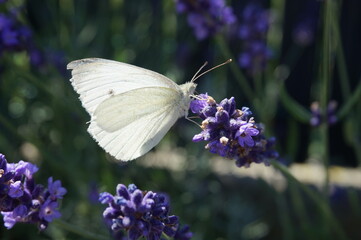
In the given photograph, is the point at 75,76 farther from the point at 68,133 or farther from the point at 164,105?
the point at 68,133

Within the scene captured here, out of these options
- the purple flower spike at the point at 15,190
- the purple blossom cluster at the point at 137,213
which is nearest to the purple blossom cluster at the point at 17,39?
the purple flower spike at the point at 15,190

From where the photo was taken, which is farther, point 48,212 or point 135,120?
point 135,120

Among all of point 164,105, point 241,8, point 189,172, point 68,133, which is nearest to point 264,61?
point 189,172

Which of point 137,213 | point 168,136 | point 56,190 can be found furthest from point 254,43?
point 137,213

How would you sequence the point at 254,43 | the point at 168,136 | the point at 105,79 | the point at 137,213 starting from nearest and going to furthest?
the point at 137,213, the point at 105,79, the point at 254,43, the point at 168,136

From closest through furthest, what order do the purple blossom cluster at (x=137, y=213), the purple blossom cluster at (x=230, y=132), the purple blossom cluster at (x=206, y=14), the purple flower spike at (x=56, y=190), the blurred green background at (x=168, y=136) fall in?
the purple blossom cluster at (x=137, y=213), the purple blossom cluster at (x=230, y=132), the purple flower spike at (x=56, y=190), the purple blossom cluster at (x=206, y=14), the blurred green background at (x=168, y=136)

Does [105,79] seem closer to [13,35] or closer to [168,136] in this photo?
[13,35]

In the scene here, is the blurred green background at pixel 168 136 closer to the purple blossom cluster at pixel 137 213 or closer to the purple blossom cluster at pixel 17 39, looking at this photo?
the purple blossom cluster at pixel 17 39
